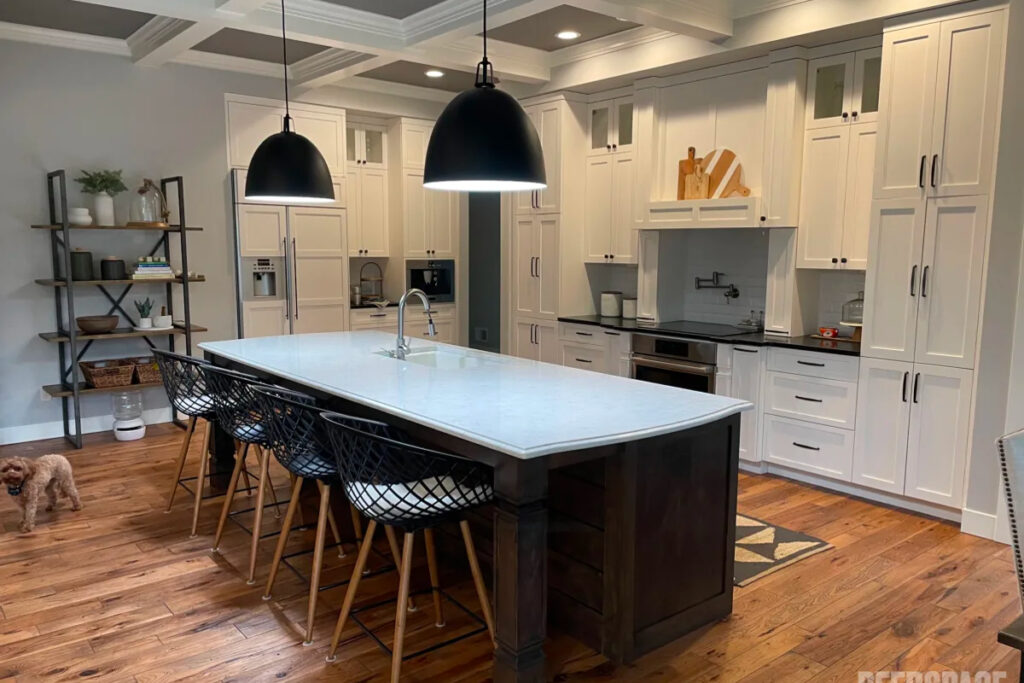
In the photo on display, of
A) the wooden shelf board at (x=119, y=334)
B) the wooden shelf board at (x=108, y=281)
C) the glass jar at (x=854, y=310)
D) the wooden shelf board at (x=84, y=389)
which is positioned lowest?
the wooden shelf board at (x=84, y=389)

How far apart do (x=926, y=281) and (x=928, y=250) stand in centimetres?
16

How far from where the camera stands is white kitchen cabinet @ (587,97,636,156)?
565cm

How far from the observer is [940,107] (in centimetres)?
374

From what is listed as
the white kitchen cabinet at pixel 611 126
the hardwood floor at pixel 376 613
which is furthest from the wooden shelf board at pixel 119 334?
the white kitchen cabinet at pixel 611 126

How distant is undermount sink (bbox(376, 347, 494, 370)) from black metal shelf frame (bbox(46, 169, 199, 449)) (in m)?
2.40

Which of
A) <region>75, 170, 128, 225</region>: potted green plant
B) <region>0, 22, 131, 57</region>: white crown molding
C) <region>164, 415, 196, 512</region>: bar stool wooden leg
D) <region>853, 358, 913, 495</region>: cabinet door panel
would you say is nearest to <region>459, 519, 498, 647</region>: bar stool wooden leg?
<region>164, 415, 196, 512</region>: bar stool wooden leg

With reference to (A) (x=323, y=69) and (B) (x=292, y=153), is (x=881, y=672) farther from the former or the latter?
(A) (x=323, y=69)

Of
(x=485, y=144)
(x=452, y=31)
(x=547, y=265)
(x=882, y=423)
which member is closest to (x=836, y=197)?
(x=882, y=423)

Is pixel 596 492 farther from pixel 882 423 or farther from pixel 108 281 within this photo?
pixel 108 281

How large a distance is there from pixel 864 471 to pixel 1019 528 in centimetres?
282

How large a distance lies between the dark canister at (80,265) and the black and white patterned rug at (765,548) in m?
4.52

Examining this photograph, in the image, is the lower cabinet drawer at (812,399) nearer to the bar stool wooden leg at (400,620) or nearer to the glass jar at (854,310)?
the glass jar at (854,310)

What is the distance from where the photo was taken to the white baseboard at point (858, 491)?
3919mm

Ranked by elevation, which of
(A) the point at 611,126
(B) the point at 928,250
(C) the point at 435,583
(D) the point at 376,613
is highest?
(A) the point at 611,126
